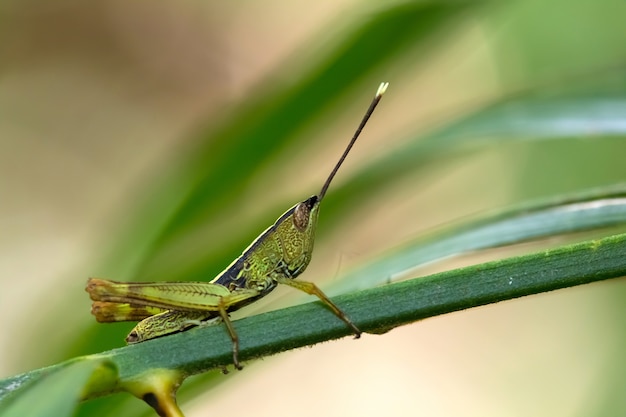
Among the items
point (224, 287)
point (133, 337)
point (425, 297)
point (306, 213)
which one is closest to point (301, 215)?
point (306, 213)

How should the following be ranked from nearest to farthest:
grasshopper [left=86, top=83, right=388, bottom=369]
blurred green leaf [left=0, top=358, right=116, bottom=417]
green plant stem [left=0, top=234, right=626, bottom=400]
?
blurred green leaf [left=0, top=358, right=116, bottom=417]
green plant stem [left=0, top=234, right=626, bottom=400]
grasshopper [left=86, top=83, right=388, bottom=369]

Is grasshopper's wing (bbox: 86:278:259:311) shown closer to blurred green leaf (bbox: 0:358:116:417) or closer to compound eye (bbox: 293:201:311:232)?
compound eye (bbox: 293:201:311:232)

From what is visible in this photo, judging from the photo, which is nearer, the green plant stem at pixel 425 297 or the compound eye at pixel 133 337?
the green plant stem at pixel 425 297

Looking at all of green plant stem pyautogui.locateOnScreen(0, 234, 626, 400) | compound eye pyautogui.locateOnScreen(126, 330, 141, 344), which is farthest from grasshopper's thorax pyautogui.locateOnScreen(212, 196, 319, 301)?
green plant stem pyautogui.locateOnScreen(0, 234, 626, 400)

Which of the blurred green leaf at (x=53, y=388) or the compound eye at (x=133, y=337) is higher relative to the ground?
the blurred green leaf at (x=53, y=388)

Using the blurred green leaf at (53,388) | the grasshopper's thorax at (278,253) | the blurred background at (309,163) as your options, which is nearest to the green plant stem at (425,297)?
the blurred green leaf at (53,388)

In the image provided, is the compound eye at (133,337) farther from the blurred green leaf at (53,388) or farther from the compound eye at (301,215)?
the blurred green leaf at (53,388)

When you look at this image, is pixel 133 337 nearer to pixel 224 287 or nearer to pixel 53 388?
pixel 224 287

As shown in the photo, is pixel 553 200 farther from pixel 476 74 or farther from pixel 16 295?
pixel 16 295
